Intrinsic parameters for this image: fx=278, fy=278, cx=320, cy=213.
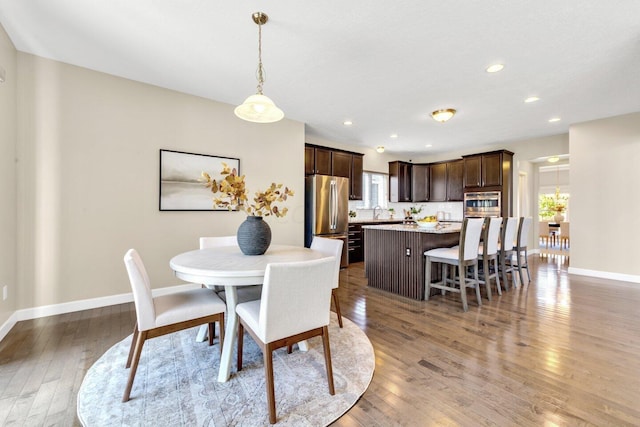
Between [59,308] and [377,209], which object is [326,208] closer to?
[377,209]

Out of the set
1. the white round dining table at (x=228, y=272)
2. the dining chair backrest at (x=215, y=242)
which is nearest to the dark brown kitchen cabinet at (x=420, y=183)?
the dining chair backrest at (x=215, y=242)

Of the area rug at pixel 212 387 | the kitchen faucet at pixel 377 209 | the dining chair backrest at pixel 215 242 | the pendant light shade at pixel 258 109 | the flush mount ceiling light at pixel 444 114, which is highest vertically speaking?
the flush mount ceiling light at pixel 444 114

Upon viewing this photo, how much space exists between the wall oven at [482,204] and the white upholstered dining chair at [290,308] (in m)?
5.72

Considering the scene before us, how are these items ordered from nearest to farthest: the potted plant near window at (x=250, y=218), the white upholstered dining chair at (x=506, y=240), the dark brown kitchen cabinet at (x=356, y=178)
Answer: the potted plant near window at (x=250, y=218), the white upholstered dining chair at (x=506, y=240), the dark brown kitchen cabinet at (x=356, y=178)

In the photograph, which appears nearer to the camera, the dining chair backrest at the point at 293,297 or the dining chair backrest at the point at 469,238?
the dining chair backrest at the point at 293,297

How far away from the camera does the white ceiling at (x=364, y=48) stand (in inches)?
83.3

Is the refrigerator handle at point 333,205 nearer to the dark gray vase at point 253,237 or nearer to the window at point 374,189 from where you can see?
the window at point 374,189

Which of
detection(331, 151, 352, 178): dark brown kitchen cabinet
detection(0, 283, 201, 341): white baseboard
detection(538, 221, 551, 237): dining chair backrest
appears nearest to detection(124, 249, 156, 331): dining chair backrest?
detection(0, 283, 201, 341): white baseboard

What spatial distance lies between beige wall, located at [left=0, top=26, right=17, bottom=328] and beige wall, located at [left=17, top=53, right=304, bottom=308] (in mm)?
94

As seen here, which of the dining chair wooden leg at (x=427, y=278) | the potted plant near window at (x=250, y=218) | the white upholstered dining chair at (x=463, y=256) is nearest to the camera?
the potted plant near window at (x=250, y=218)

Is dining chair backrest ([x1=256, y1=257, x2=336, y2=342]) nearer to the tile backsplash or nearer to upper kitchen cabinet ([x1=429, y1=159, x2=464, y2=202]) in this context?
the tile backsplash

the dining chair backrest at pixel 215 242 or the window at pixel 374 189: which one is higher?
the window at pixel 374 189

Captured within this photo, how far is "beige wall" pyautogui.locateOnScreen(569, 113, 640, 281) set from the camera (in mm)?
4367

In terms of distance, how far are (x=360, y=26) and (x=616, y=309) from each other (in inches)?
162
